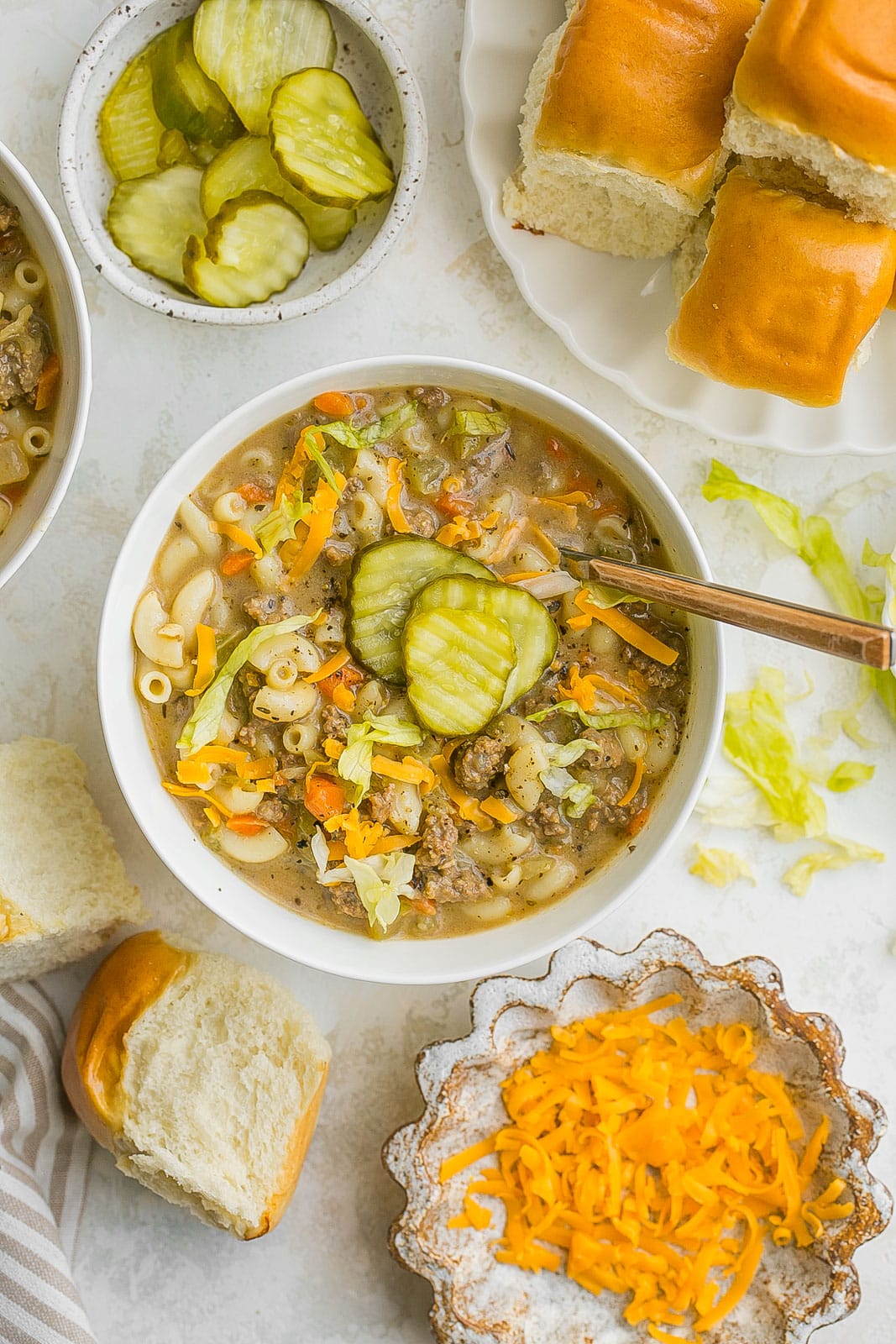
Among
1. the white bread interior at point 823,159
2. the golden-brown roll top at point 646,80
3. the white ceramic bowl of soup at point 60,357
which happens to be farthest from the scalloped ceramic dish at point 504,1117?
the golden-brown roll top at point 646,80

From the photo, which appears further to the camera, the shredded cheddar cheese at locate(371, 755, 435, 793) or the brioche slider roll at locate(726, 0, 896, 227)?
the shredded cheddar cheese at locate(371, 755, 435, 793)

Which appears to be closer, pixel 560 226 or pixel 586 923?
pixel 586 923

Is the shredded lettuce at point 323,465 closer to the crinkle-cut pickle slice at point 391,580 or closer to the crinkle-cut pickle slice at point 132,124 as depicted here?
the crinkle-cut pickle slice at point 391,580

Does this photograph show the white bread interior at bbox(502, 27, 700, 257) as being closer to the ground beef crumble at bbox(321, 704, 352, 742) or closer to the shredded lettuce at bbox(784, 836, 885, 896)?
the ground beef crumble at bbox(321, 704, 352, 742)

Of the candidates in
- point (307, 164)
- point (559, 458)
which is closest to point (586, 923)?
point (559, 458)

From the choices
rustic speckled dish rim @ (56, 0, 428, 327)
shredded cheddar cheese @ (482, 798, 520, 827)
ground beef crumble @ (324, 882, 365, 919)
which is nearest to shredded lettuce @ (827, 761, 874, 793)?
shredded cheddar cheese @ (482, 798, 520, 827)

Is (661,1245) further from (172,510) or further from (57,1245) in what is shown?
(172,510)
